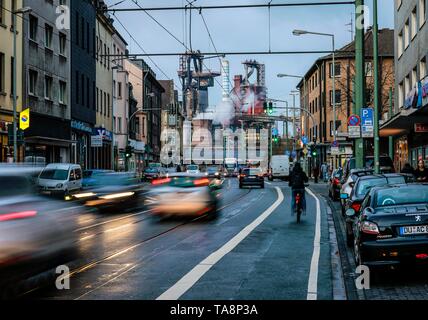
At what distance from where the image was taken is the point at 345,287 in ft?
30.0

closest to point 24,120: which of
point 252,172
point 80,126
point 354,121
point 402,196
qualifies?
point 354,121

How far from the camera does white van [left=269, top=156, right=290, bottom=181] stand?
235 ft

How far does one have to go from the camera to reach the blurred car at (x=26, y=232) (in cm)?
773

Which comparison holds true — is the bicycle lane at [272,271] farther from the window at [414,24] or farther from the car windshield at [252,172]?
the car windshield at [252,172]

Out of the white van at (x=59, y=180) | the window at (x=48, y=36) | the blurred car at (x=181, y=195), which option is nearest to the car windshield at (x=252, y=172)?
the window at (x=48, y=36)

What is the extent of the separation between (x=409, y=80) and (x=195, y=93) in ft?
475

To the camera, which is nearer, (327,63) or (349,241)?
(349,241)

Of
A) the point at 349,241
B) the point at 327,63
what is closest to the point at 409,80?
the point at 349,241

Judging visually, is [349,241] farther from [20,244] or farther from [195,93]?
[195,93]

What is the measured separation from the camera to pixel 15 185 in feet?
28.3

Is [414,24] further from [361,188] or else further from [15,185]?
[15,185]

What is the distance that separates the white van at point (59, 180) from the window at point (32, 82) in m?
7.60

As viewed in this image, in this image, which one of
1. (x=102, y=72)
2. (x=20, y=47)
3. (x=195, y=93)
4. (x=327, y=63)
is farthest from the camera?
(x=195, y=93)

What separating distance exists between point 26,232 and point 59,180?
24303mm
